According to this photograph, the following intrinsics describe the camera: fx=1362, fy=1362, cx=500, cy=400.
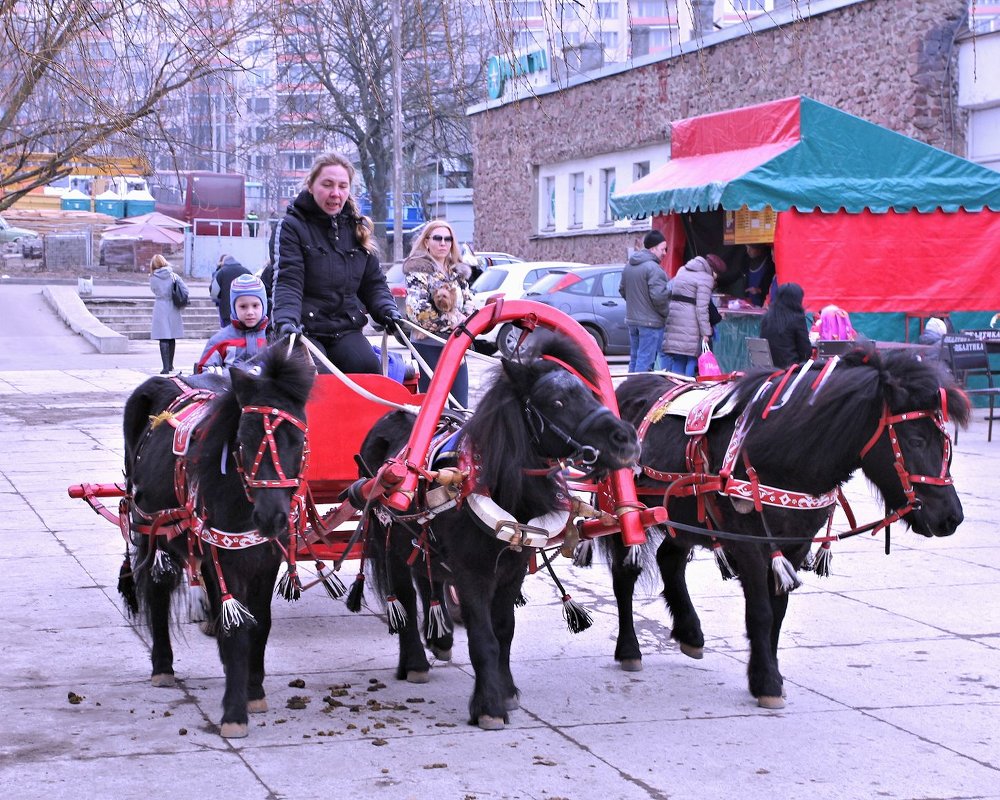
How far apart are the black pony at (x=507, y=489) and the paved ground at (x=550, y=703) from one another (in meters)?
0.36

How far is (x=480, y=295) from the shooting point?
23.9 meters

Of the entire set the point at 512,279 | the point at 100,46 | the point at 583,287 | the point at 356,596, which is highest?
the point at 100,46

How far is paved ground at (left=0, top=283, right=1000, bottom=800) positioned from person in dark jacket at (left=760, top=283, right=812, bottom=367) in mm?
5230

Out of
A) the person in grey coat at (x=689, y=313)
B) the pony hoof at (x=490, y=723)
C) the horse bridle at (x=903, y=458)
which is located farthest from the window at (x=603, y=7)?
the person in grey coat at (x=689, y=313)

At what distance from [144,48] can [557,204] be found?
3139 centimetres

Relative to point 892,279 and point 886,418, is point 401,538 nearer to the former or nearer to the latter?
point 886,418

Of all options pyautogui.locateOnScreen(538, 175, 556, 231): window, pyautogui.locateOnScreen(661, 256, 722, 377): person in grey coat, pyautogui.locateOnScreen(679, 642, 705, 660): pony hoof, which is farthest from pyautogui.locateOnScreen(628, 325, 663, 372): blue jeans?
pyautogui.locateOnScreen(538, 175, 556, 231): window

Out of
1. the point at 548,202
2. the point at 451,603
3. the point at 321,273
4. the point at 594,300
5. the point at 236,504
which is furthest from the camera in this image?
the point at 548,202

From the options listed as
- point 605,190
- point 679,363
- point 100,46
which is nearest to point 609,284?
point 679,363

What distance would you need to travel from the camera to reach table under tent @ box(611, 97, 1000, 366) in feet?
55.0

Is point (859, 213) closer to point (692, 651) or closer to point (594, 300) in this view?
point (594, 300)

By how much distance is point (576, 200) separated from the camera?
36.4 metres

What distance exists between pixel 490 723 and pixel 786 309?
960cm

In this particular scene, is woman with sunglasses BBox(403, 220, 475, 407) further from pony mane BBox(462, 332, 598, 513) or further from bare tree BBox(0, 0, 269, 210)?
pony mane BBox(462, 332, 598, 513)
